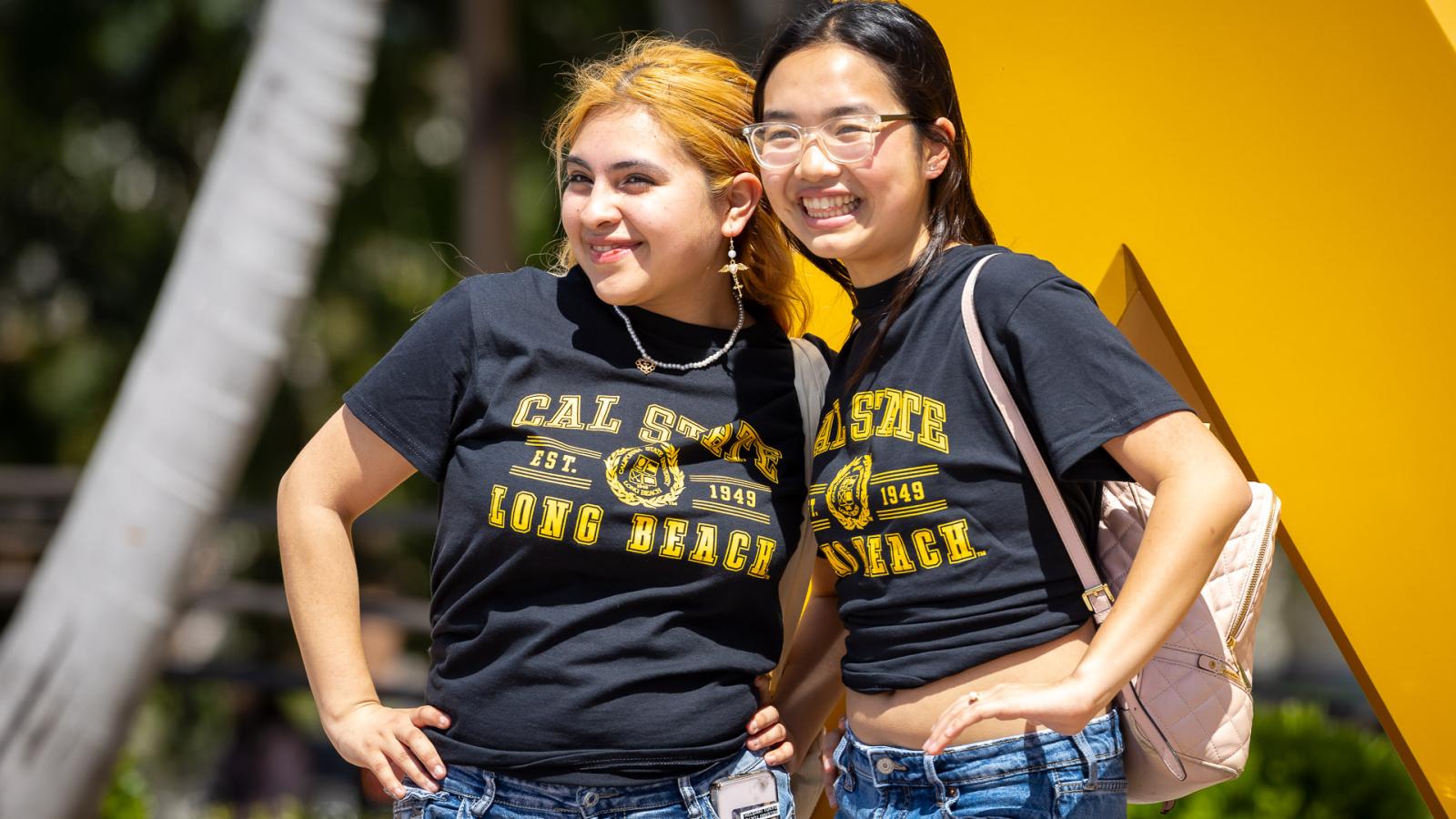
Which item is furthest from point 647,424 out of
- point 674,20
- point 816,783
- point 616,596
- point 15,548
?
point 15,548

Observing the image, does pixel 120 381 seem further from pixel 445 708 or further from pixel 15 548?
pixel 445 708

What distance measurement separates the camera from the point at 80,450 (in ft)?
42.1

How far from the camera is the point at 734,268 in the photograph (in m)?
2.62

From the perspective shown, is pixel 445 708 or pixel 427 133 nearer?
pixel 445 708

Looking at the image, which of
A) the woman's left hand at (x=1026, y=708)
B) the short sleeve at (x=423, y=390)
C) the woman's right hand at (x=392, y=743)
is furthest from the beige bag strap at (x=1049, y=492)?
the woman's right hand at (x=392, y=743)

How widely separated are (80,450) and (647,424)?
11.8 metres

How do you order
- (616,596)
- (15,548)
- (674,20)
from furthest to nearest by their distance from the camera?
(15,548) < (674,20) < (616,596)

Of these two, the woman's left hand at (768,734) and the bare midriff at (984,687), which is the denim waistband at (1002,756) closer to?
the bare midriff at (984,687)

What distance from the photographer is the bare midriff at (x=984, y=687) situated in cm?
213

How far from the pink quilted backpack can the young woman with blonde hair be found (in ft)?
1.76

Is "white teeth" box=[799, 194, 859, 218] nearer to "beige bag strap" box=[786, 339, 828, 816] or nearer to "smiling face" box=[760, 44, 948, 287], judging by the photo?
"smiling face" box=[760, 44, 948, 287]

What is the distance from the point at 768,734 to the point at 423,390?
2.75 feet

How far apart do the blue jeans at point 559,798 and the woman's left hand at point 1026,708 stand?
52 cm

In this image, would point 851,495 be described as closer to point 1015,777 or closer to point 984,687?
point 984,687
